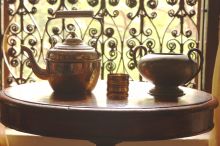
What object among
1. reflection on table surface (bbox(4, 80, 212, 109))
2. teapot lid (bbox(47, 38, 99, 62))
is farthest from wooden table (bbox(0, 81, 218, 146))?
teapot lid (bbox(47, 38, 99, 62))

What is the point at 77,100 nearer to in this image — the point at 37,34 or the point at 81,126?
the point at 81,126

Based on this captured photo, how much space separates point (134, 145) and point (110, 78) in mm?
773

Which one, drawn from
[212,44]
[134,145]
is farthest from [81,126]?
[212,44]

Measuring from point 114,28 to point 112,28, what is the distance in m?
0.01

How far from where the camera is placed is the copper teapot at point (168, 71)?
→ 51.9 inches

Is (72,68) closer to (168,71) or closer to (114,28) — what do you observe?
(168,71)

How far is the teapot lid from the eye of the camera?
1.31 meters

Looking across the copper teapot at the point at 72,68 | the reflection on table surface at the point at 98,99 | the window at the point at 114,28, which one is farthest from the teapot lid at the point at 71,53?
the window at the point at 114,28

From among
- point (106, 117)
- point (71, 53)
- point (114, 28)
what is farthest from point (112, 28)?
point (106, 117)

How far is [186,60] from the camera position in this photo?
133 centimetres

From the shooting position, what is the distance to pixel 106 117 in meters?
1.10

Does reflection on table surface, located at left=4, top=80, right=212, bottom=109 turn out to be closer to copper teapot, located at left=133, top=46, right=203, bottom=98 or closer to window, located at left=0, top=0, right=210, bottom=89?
copper teapot, located at left=133, top=46, right=203, bottom=98

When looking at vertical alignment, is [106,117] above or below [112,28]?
below

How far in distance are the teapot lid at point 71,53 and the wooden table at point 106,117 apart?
0.40ft
